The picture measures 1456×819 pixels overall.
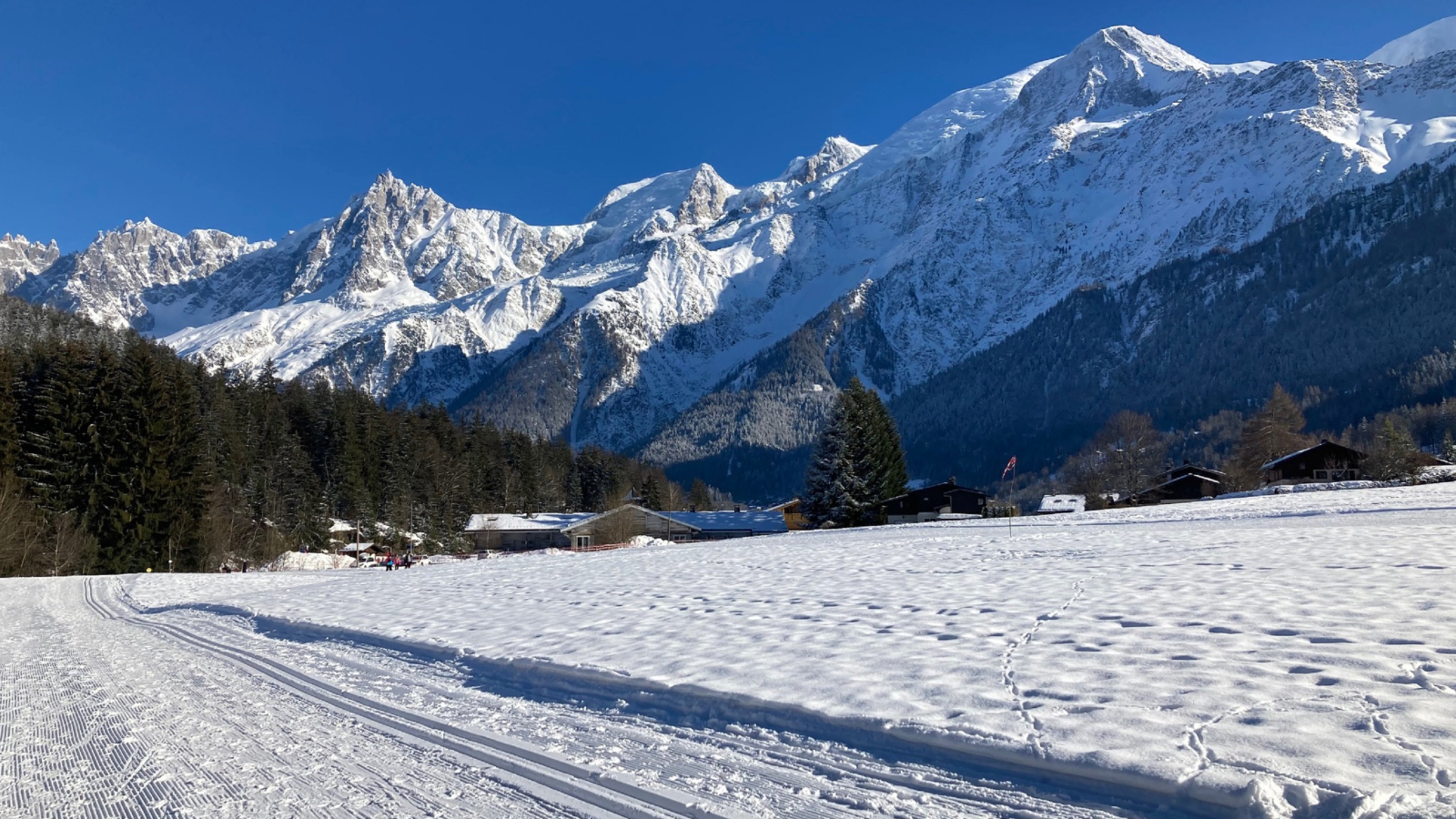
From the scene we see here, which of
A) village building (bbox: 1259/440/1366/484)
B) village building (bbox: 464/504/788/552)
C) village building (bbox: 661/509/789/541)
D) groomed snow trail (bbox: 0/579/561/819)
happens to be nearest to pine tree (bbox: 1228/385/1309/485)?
village building (bbox: 1259/440/1366/484)

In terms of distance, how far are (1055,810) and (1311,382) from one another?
570 ft

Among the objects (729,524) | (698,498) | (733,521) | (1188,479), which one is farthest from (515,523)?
(1188,479)

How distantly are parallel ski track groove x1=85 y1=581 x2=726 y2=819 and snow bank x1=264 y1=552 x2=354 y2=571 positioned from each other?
43559 millimetres

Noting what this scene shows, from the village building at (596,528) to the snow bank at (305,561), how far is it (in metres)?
15.7

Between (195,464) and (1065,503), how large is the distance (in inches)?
2723

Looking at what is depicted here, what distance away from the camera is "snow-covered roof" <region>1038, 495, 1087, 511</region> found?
72188mm

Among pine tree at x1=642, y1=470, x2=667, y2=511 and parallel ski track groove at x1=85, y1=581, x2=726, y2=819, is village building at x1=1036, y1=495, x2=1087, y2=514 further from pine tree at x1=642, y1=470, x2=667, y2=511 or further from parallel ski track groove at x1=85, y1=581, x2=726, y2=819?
parallel ski track groove at x1=85, y1=581, x2=726, y2=819

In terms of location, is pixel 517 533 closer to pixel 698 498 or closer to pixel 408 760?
pixel 698 498

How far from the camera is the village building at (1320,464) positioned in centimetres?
5919

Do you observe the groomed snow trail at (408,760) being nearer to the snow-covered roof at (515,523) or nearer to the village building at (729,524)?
the snow-covered roof at (515,523)

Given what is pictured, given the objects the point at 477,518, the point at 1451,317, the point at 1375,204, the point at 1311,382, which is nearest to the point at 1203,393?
the point at 1311,382

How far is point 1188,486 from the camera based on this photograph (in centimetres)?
6838

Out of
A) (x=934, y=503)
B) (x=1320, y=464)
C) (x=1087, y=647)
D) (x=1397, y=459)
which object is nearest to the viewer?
(x=1087, y=647)

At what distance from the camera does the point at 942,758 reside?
5.70 metres
